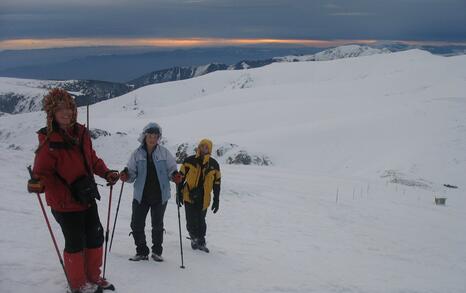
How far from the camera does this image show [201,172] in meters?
8.62

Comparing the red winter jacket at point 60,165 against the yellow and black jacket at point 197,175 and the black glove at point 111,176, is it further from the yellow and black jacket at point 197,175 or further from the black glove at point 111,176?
the yellow and black jacket at point 197,175

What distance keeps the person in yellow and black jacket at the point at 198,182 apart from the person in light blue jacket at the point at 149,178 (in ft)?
3.83

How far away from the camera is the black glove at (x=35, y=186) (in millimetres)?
5137

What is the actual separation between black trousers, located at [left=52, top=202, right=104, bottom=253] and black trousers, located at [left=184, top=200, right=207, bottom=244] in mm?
2982

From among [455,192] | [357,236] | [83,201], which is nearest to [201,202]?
[83,201]

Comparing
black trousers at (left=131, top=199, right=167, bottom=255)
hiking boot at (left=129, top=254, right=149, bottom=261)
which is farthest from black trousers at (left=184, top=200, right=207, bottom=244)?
hiking boot at (left=129, top=254, right=149, bottom=261)

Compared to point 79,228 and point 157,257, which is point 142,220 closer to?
point 157,257

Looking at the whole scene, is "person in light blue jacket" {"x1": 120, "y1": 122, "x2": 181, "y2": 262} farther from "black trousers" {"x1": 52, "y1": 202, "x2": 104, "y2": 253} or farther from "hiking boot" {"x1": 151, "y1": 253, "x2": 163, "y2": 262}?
"black trousers" {"x1": 52, "y1": 202, "x2": 104, "y2": 253}

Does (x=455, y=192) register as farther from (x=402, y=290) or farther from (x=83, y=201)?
(x=83, y=201)

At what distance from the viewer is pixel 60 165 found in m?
5.38

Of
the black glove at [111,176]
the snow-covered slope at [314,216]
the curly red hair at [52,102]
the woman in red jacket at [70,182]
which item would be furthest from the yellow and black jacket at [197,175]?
the curly red hair at [52,102]

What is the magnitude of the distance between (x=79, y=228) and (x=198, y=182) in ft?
10.6

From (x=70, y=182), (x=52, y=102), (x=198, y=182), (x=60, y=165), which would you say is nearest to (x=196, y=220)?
(x=198, y=182)

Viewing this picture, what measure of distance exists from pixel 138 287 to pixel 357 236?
9.32 metres
